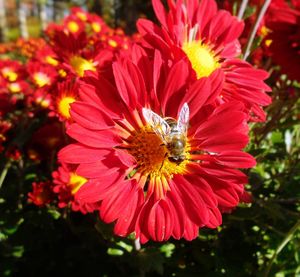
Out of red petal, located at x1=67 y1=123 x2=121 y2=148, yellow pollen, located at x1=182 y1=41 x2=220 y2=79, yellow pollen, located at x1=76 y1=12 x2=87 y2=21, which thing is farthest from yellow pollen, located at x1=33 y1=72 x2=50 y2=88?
yellow pollen, located at x1=76 y1=12 x2=87 y2=21

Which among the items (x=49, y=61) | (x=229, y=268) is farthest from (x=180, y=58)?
(x=49, y=61)

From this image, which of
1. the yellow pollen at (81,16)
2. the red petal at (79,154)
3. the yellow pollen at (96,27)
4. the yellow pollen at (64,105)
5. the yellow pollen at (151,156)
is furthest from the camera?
the yellow pollen at (81,16)

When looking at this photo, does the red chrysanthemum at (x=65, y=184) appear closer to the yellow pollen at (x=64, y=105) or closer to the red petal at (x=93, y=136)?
the yellow pollen at (x=64, y=105)

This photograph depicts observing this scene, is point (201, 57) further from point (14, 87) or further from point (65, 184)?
point (14, 87)

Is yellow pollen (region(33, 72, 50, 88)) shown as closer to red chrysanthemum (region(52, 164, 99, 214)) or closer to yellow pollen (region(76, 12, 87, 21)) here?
red chrysanthemum (region(52, 164, 99, 214))

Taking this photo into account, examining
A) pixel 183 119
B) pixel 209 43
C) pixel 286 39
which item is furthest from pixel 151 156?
pixel 286 39

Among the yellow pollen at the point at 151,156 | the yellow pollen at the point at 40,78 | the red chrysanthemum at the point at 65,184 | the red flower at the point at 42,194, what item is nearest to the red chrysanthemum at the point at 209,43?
the yellow pollen at the point at 151,156
